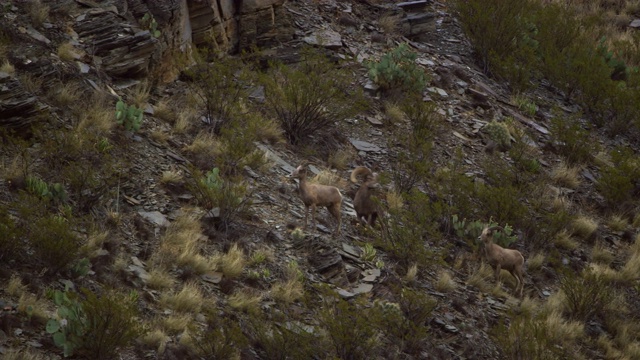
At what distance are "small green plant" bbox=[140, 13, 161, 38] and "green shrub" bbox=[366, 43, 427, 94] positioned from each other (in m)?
4.73

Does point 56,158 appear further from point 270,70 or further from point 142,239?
point 270,70

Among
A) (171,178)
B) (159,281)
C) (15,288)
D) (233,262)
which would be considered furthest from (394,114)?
(15,288)

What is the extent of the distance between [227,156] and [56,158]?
108 inches

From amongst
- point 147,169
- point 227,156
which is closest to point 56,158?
point 147,169

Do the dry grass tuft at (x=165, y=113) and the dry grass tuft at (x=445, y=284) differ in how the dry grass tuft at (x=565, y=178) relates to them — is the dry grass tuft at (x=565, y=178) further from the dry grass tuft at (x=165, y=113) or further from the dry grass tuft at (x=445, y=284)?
the dry grass tuft at (x=165, y=113)

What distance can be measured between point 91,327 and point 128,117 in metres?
4.80

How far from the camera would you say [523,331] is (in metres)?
11.2

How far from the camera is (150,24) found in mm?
14453

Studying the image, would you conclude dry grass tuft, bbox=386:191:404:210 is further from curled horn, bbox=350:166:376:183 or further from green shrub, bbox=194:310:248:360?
green shrub, bbox=194:310:248:360

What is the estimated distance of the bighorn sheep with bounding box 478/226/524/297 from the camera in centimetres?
1277

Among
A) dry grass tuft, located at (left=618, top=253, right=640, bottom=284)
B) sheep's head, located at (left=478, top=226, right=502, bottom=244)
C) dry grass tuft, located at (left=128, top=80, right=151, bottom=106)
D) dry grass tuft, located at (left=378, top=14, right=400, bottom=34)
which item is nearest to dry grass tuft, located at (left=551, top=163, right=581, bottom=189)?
dry grass tuft, located at (left=618, top=253, right=640, bottom=284)

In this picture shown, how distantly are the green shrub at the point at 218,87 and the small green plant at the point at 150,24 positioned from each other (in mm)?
852

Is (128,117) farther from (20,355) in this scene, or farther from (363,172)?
(20,355)

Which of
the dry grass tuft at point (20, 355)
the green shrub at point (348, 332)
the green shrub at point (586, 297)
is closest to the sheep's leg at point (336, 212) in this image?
the green shrub at point (348, 332)
